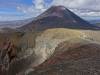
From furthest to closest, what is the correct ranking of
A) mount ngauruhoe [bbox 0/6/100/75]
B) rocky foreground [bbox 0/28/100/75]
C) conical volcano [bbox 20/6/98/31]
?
1. conical volcano [bbox 20/6/98/31]
2. rocky foreground [bbox 0/28/100/75]
3. mount ngauruhoe [bbox 0/6/100/75]

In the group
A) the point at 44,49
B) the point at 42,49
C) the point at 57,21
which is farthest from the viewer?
the point at 57,21

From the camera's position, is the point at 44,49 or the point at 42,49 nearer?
the point at 44,49

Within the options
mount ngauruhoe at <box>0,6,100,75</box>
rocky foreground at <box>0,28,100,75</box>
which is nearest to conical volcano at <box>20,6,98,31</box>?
mount ngauruhoe at <box>0,6,100,75</box>

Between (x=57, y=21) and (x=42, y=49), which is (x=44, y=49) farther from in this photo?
(x=57, y=21)

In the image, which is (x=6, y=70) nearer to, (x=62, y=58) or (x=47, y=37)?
(x=47, y=37)

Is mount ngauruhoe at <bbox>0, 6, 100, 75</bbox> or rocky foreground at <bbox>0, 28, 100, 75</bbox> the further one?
rocky foreground at <bbox>0, 28, 100, 75</bbox>

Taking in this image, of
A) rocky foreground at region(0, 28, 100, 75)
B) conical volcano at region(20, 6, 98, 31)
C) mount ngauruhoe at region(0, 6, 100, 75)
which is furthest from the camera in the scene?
conical volcano at region(20, 6, 98, 31)

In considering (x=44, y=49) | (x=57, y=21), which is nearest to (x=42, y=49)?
(x=44, y=49)

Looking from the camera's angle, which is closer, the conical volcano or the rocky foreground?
the rocky foreground

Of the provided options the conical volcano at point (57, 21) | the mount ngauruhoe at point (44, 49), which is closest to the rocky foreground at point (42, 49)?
the mount ngauruhoe at point (44, 49)

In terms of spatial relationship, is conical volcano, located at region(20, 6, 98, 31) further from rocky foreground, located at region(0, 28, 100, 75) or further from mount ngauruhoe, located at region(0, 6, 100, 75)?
rocky foreground, located at region(0, 28, 100, 75)

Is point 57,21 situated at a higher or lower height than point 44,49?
lower
